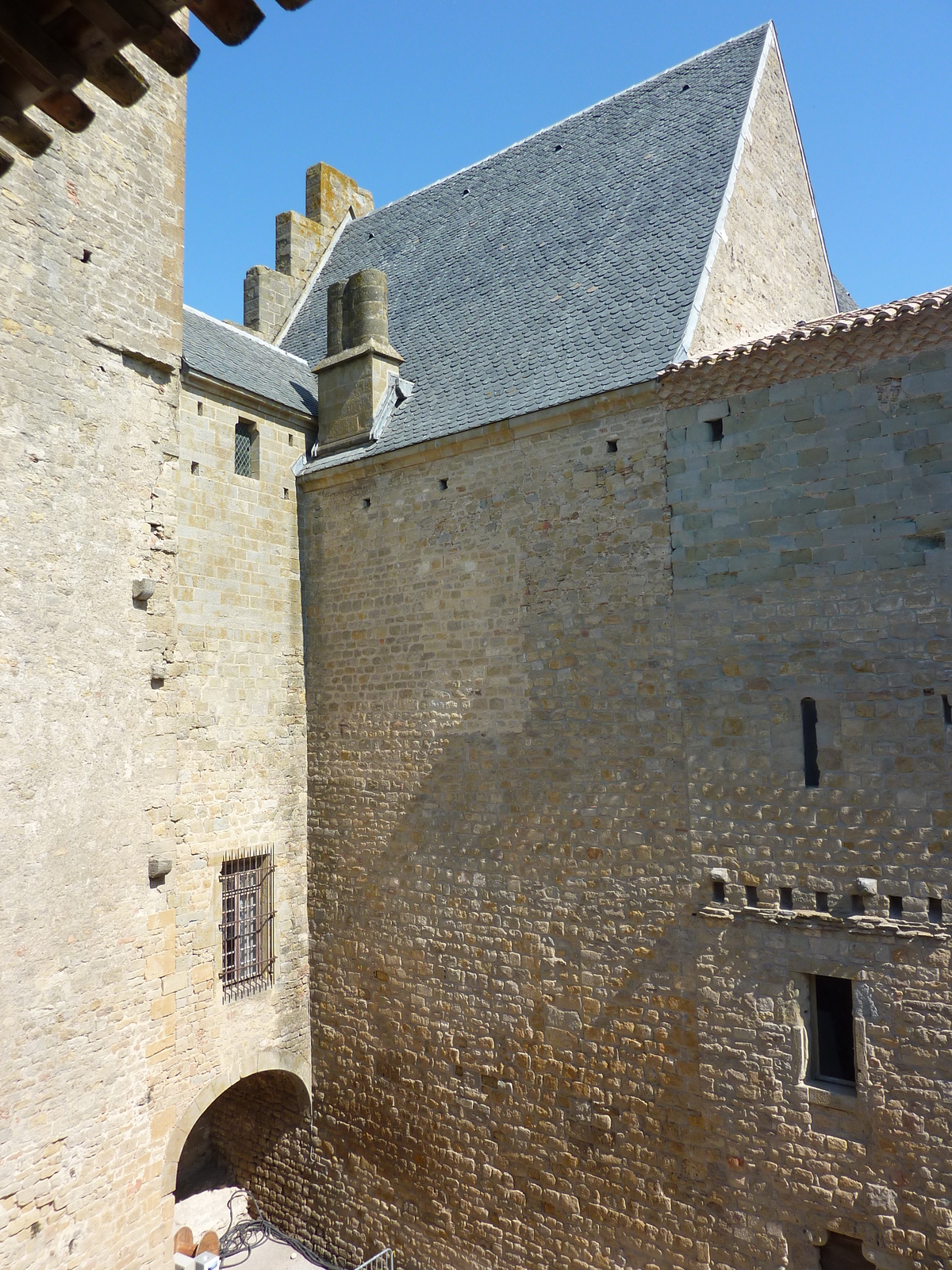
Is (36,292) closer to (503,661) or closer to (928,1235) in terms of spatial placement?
(503,661)

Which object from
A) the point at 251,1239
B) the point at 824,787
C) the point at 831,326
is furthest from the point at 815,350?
the point at 251,1239

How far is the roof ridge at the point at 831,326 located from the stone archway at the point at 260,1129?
7.99 m

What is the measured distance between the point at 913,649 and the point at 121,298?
291 inches

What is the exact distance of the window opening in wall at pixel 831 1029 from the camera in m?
6.95

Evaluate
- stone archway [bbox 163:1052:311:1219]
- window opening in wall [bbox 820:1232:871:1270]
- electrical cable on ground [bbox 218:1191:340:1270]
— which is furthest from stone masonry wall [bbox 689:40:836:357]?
electrical cable on ground [bbox 218:1191:340:1270]

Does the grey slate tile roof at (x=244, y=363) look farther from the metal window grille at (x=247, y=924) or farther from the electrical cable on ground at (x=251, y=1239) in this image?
the electrical cable on ground at (x=251, y=1239)

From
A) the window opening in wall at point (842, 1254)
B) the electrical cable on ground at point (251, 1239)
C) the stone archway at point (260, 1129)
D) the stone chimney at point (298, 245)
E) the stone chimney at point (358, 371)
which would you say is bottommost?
the electrical cable on ground at point (251, 1239)

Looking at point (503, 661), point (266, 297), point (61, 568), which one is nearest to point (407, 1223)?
point (503, 661)

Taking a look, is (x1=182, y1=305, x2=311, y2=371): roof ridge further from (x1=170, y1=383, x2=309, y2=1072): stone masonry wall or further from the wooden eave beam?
the wooden eave beam

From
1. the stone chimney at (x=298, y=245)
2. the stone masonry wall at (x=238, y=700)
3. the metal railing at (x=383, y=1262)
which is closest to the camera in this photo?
the stone masonry wall at (x=238, y=700)

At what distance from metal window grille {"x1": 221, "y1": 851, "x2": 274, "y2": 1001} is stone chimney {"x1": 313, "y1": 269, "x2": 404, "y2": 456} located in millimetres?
4743

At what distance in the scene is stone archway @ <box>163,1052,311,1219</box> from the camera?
9836mm

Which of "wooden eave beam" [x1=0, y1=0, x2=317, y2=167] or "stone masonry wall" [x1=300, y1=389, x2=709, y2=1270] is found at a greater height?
"wooden eave beam" [x1=0, y1=0, x2=317, y2=167]

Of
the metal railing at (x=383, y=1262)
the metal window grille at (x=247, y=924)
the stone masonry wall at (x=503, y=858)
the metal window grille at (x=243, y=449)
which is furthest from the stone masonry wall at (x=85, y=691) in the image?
the metal railing at (x=383, y=1262)
